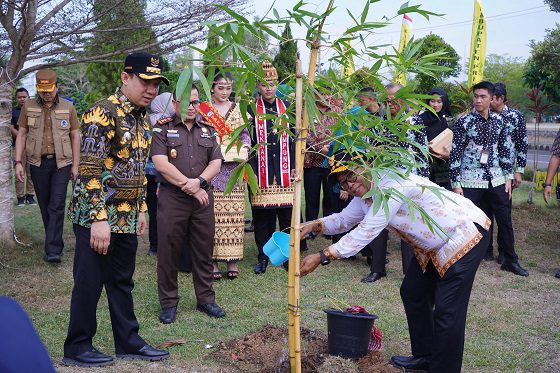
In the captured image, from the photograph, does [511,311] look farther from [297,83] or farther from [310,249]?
[297,83]

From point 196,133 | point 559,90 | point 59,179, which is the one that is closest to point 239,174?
point 196,133

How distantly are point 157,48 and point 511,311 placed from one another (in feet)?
15.9

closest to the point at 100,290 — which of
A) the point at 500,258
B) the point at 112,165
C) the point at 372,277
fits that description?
the point at 112,165

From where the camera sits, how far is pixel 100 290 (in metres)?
4.39

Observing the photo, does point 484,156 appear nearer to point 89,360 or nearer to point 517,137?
point 517,137

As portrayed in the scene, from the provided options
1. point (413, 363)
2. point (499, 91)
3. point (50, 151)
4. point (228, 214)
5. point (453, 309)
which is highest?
point (499, 91)

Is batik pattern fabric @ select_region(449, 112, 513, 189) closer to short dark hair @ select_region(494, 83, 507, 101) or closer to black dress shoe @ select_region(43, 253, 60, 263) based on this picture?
short dark hair @ select_region(494, 83, 507, 101)

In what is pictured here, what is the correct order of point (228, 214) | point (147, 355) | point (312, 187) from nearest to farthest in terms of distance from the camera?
point (147, 355)
point (228, 214)
point (312, 187)

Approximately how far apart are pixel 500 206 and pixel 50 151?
16.5ft

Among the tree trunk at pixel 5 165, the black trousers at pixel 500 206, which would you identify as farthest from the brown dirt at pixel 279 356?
the tree trunk at pixel 5 165

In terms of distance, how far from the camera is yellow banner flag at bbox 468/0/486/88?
9.55 m

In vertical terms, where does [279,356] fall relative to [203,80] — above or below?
below

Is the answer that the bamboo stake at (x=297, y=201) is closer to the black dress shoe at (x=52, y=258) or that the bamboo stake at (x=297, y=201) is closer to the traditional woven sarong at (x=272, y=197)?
the traditional woven sarong at (x=272, y=197)

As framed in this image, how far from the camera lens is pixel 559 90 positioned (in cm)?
1177
